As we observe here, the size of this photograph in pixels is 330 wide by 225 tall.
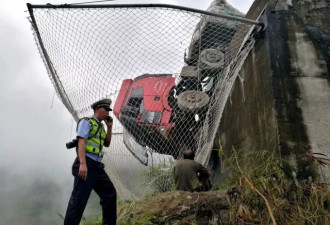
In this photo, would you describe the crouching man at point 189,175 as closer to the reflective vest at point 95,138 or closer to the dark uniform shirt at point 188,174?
the dark uniform shirt at point 188,174

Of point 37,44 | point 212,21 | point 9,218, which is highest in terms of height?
point 212,21

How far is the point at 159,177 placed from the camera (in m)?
6.01

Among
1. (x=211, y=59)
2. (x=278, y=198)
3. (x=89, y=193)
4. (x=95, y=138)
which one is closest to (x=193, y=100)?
(x=211, y=59)

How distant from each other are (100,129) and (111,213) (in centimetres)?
85

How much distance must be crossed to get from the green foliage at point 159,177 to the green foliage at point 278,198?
2306 millimetres

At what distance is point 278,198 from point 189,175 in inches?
71.6

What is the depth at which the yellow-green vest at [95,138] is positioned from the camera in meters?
3.33

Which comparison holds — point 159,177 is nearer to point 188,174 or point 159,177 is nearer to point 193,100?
point 188,174

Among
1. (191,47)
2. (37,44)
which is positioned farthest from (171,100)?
(37,44)

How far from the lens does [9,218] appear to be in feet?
313

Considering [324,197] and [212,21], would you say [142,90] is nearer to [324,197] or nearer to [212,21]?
[212,21]

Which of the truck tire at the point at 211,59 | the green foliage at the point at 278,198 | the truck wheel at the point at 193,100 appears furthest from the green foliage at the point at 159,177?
the green foliage at the point at 278,198

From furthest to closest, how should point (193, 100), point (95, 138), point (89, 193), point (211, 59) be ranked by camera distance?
point (211, 59) < point (193, 100) < point (95, 138) < point (89, 193)

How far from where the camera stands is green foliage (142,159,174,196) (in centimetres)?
587
